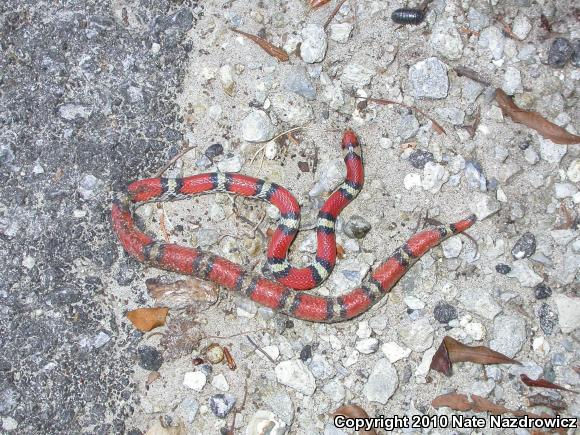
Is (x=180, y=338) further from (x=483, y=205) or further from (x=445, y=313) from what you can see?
(x=483, y=205)

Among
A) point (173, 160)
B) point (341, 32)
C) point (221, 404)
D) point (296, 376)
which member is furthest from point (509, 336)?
point (173, 160)

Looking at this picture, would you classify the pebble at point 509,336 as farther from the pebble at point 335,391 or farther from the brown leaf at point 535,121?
the brown leaf at point 535,121

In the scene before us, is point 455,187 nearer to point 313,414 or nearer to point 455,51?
point 455,51

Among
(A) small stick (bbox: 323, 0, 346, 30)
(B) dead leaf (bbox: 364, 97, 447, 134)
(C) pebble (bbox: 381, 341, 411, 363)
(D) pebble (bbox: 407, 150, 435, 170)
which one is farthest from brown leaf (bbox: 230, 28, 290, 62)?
(C) pebble (bbox: 381, 341, 411, 363)

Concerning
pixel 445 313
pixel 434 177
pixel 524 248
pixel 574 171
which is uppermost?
pixel 574 171

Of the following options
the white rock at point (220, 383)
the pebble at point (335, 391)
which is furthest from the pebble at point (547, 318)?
the white rock at point (220, 383)

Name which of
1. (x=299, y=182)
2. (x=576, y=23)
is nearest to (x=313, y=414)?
(x=299, y=182)
